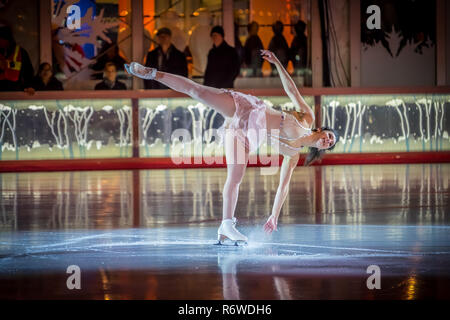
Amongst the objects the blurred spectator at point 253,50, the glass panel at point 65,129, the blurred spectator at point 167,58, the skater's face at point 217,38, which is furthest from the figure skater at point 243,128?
the blurred spectator at point 253,50

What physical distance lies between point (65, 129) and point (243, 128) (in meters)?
7.54

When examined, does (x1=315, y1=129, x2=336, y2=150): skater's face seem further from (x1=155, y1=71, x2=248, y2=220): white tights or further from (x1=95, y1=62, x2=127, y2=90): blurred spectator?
(x1=95, y1=62, x2=127, y2=90): blurred spectator

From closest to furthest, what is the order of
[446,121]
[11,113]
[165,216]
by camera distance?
1. [165,216]
2. [11,113]
3. [446,121]

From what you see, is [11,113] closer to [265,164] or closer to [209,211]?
[265,164]

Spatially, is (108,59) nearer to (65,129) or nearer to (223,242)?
(65,129)

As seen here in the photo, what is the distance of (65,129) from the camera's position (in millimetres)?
12250

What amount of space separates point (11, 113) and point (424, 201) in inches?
280

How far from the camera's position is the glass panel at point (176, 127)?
1244cm

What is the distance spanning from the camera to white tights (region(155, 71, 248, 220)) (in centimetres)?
513

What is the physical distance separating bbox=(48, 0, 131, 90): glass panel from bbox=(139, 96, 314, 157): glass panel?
2457 millimetres

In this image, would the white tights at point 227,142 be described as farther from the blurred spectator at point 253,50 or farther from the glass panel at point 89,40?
the glass panel at point 89,40
